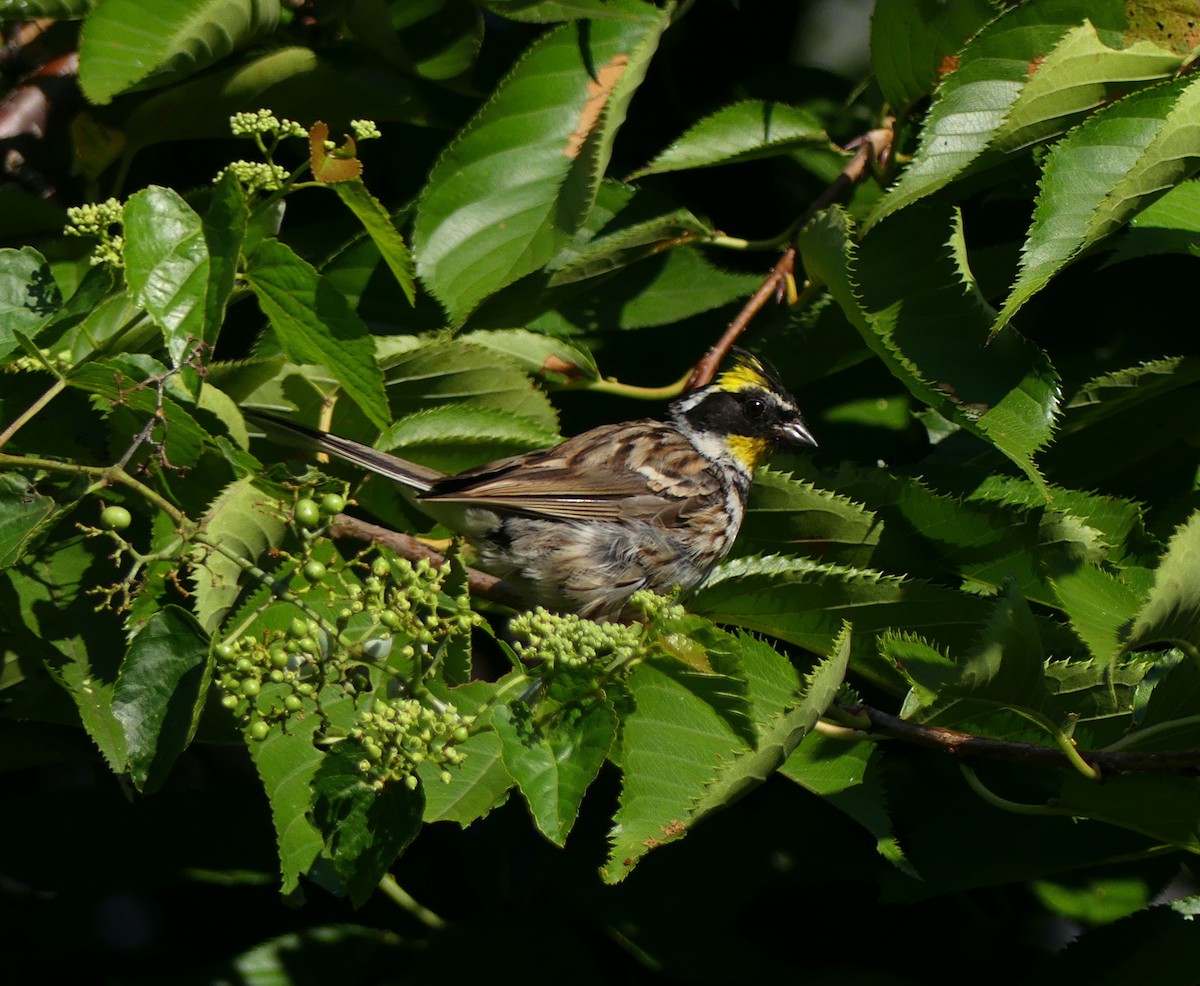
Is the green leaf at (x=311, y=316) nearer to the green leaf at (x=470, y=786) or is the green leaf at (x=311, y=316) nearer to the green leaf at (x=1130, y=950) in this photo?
the green leaf at (x=470, y=786)

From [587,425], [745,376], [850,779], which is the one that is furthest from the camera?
[745,376]

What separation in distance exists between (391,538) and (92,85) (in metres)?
1.22

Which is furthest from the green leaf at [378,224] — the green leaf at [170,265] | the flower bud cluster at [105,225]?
the flower bud cluster at [105,225]

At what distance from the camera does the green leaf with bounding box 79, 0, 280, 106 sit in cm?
293

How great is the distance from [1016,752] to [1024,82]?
154 centimetres

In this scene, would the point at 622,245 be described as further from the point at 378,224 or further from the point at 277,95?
the point at 277,95

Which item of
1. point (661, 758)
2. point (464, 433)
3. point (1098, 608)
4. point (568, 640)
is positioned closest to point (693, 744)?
point (661, 758)

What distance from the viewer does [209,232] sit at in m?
2.47

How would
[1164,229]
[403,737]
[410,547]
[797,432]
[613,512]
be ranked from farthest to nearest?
[613,512]
[797,432]
[410,547]
[1164,229]
[403,737]

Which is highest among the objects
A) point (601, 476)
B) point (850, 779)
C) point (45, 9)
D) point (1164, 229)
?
point (45, 9)

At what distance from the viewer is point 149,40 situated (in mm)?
2996

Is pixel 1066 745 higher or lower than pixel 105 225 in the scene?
lower

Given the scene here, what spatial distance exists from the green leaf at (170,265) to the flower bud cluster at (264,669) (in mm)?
557

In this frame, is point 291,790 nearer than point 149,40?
Yes
